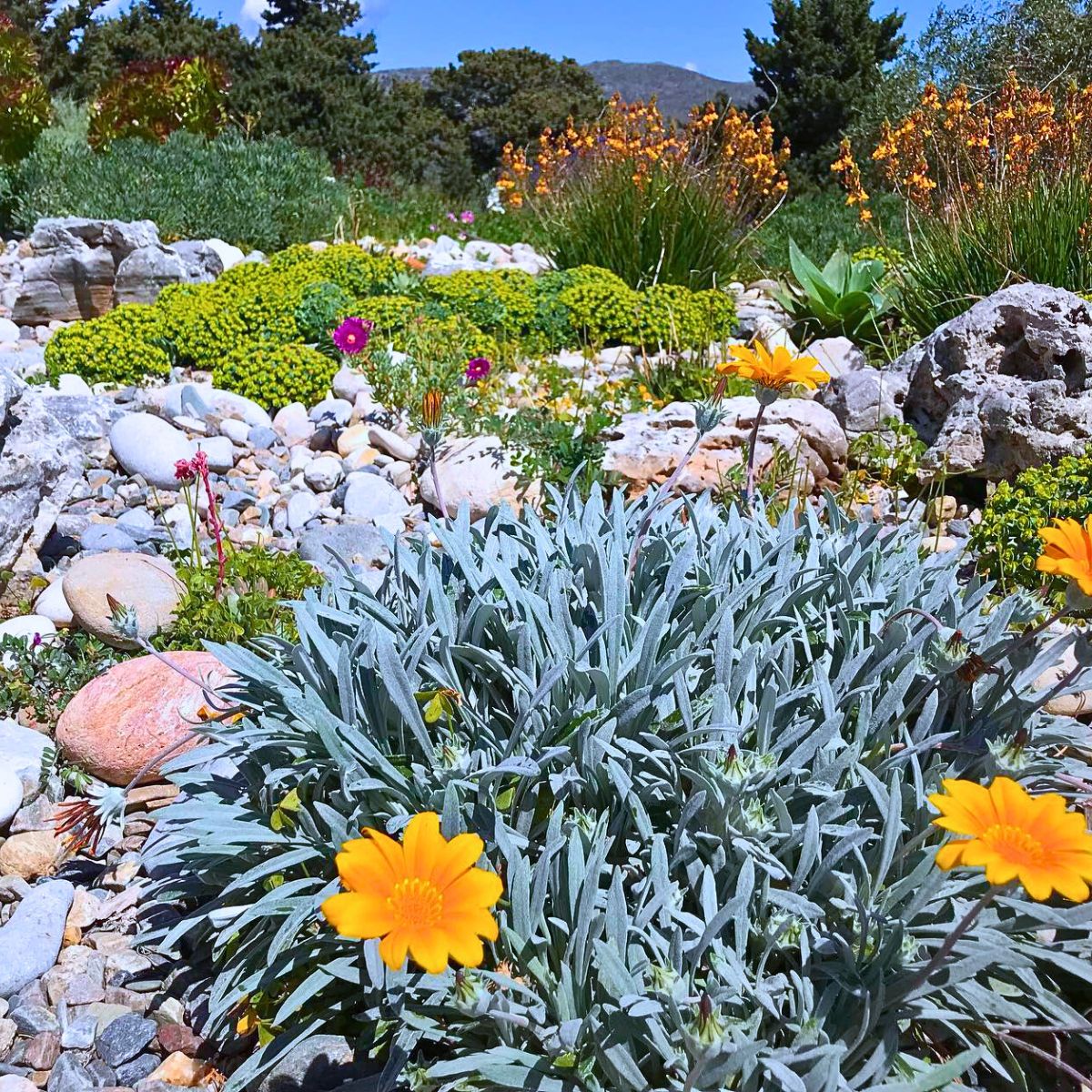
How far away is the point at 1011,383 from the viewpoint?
163 inches

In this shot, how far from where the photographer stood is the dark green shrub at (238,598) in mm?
3000

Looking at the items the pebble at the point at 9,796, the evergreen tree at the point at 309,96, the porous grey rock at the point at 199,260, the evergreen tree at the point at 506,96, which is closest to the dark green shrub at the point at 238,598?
the pebble at the point at 9,796

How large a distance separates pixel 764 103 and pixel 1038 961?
22.5 meters

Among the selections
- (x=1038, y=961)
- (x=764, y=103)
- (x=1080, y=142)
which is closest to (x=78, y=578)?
(x=1038, y=961)

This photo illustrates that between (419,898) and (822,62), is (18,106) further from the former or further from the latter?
(822,62)

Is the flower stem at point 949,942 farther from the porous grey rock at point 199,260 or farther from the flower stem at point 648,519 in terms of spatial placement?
the porous grey rock at point 199,260

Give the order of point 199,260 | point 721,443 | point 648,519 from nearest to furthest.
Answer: point 648,519 < point 721,443 < point 199,260

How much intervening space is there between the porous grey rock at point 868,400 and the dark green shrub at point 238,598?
258 centimetres

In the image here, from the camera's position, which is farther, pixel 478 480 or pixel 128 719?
pixel 478 480

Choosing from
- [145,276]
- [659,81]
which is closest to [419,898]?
[145,276]

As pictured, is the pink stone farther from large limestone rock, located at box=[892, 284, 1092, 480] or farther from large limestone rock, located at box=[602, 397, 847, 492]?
large limestone rock, located at box=[892, 284, 1092, 480]

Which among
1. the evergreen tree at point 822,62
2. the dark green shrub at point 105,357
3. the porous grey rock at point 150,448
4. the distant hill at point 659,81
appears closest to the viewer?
the porous grey rock at point 150,448

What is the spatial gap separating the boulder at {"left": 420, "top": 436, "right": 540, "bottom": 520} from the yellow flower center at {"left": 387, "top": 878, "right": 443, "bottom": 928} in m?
2.83

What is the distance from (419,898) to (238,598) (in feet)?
6.70
